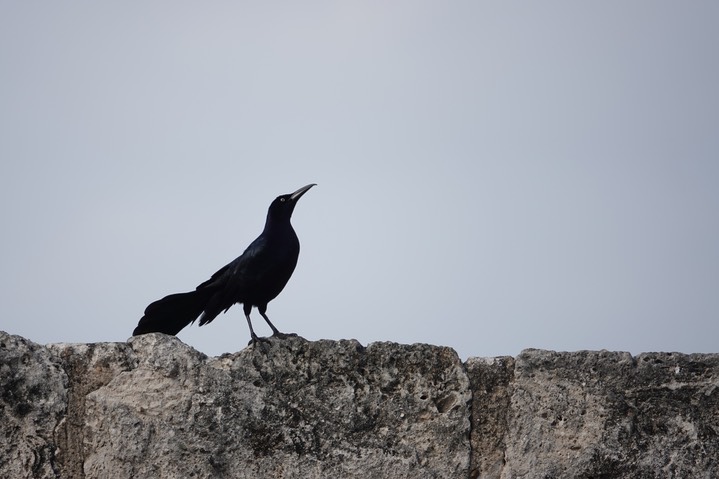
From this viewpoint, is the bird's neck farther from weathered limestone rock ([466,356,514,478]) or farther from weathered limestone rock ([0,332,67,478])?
weathered limestone rock ([0,332,67,478])

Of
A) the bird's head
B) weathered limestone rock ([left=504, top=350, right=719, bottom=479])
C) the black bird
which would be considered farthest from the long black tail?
weathered limestone rock ([left=504, top=350, right=719, bottom=479])

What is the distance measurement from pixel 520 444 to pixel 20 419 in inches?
67.6

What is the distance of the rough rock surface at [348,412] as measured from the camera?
323 centimetres

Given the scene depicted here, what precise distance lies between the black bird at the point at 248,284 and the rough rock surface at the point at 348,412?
19.6 inches

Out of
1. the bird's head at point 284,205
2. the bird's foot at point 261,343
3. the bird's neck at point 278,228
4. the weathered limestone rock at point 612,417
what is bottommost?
the weathered limestone rock at point 612,417

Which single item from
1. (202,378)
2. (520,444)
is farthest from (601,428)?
(202,378)

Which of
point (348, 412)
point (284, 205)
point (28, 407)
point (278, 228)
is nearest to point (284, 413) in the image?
point (348, 412)

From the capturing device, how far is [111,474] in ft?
10.5

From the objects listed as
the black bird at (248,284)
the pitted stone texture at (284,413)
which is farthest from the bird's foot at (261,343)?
the black bird at (248,284)

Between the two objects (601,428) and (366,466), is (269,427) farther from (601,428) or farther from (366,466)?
(601,428)

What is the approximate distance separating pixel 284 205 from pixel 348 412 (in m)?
1.67

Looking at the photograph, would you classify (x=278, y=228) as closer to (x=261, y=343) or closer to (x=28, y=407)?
(x=261, y=343)

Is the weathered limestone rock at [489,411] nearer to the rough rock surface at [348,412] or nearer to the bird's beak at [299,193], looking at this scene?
the rough rock surface at [348,412]

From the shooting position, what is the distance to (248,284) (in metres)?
4.40
